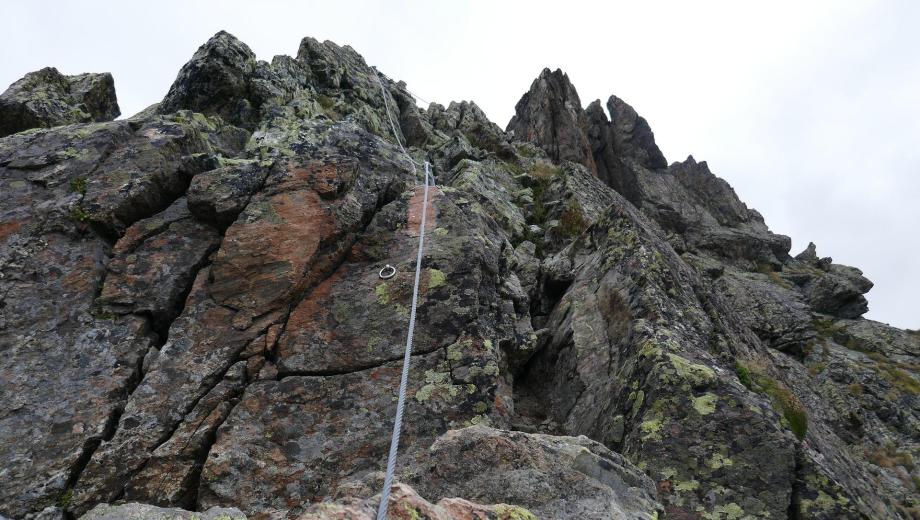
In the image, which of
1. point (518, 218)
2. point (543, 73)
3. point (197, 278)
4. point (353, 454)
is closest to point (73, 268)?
point (197, 278)

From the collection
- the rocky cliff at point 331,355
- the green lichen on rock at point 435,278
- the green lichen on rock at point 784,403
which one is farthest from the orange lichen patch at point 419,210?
the green lichen on rock at point 784,403

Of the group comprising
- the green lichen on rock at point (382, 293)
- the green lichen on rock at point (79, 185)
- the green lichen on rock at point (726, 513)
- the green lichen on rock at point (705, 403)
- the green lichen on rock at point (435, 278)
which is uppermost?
the green lichen on rock at point (435, 278)

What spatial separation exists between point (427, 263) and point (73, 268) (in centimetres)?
683

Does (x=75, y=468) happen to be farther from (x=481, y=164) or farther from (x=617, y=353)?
(x=481, y=164)

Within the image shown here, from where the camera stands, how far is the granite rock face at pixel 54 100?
15.6 m

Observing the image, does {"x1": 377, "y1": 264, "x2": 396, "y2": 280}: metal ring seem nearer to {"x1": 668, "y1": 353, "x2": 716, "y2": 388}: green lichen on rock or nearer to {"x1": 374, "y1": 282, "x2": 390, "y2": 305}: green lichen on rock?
{"x1": 374, "y1": 282, "x2": 390, "y2": 305}: green lichen on rock

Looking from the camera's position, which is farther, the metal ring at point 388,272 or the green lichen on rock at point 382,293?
the metal ring at point 388,272

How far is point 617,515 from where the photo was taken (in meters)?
5.07

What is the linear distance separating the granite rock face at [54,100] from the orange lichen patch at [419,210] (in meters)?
12.6

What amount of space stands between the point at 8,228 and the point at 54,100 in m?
9.69

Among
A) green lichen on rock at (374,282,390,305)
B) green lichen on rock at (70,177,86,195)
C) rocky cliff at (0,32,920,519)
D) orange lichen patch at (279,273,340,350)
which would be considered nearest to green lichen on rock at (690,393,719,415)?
rocky cliff at (0,32,920,519)

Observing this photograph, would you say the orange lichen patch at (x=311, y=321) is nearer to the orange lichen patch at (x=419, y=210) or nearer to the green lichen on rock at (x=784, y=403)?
the orange lichen patch at (x=419, y=210)

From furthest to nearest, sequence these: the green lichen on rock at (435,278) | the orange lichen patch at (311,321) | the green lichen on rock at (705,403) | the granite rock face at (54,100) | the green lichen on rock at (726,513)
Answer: the granite rock face at (54,100) → the green lichen on rock at (435,278) → the orange lichen patch at (311,321) → the green lichen on rock at (705,403) → the green lichen on rock at (726,513)

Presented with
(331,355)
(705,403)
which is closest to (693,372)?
(705,403)
